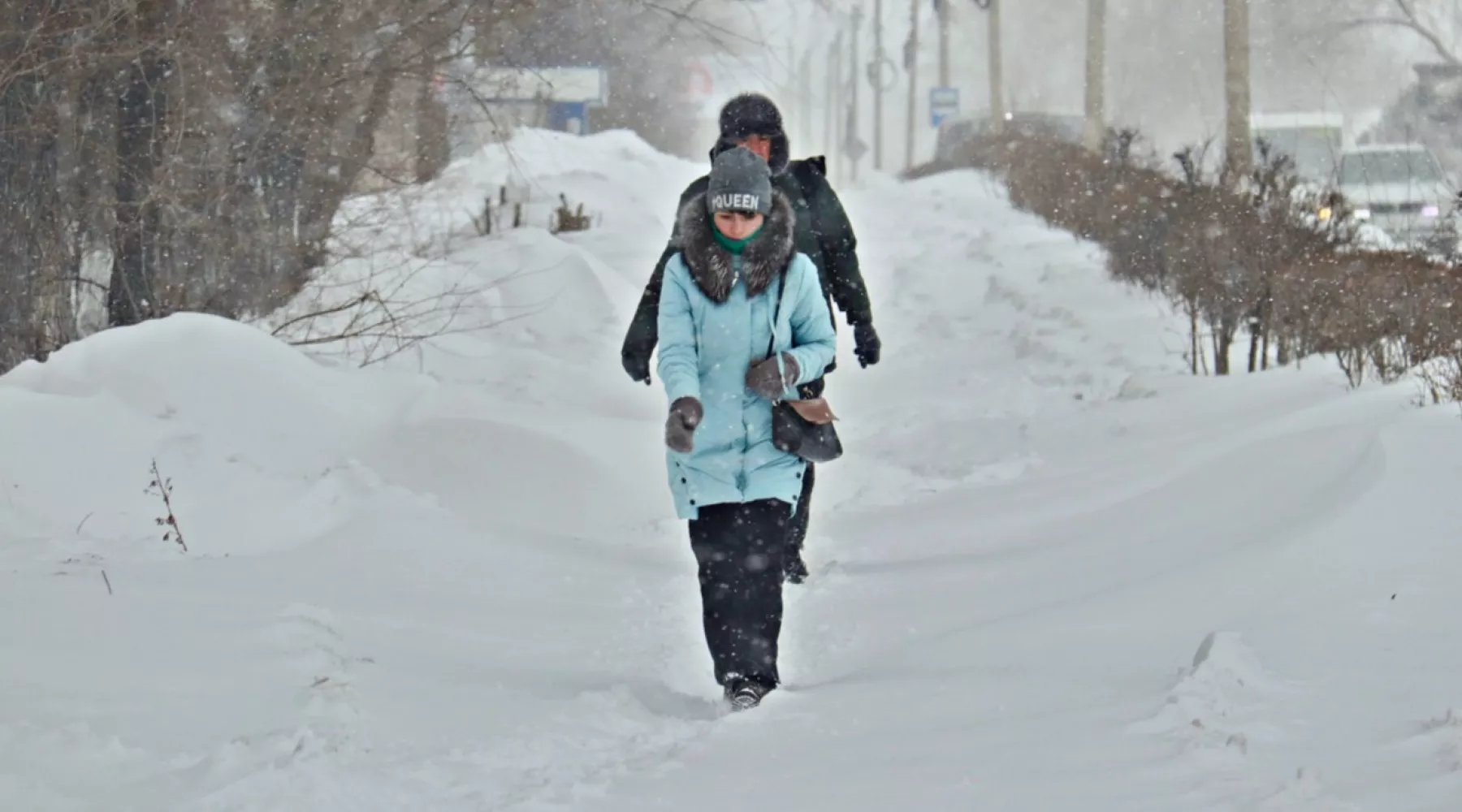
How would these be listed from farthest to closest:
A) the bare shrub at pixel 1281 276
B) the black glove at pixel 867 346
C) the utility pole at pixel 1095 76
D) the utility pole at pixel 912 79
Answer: the utility pole at pixel 912 79 → the utility pole at pixel 1095 76 → the bare shrub at pixel 1281 276 → the black glove at pixel 867 346

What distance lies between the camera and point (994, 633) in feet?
14.9

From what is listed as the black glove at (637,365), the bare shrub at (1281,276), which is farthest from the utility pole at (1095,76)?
the black glove at (637,365)

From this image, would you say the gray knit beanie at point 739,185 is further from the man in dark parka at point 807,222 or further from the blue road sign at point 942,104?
the blue road sign at point 942,104

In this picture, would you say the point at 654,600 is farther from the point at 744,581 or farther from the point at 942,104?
the point at 942,104

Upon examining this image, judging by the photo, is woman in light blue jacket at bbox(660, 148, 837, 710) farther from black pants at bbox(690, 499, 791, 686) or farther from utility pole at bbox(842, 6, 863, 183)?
utility pole at bbox(842, 6, 863, 183)

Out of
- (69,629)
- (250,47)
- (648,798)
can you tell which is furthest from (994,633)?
(250,47)

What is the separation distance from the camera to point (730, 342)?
4219 millimetres

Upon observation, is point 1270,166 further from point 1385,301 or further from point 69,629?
point 69,629

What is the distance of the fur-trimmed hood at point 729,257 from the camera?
4.18m

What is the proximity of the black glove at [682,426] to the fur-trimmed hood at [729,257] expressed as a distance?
1.07ft

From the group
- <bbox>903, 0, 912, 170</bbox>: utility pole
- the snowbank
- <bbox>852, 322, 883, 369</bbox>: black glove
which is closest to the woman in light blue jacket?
<bbox>852, 322, 883, 369</bbox>: black glove

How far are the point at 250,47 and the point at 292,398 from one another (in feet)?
8.97

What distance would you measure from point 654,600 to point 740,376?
60.6 inches

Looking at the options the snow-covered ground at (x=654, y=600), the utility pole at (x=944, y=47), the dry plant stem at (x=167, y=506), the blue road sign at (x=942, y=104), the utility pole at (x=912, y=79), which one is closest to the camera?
the snow-covered ground at (x=654, y=600)
